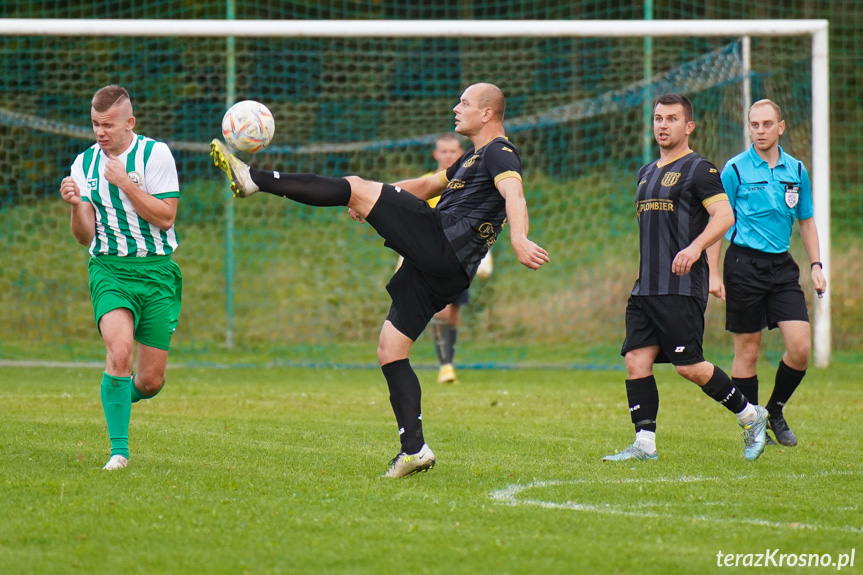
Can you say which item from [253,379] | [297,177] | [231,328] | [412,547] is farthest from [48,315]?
[412,547]

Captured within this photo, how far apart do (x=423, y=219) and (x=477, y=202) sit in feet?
1.09

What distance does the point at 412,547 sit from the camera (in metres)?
3.78

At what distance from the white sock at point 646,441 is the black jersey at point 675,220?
831mm

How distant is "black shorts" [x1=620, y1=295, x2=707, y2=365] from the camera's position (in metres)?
5.86

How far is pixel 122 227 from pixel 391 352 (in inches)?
63.2

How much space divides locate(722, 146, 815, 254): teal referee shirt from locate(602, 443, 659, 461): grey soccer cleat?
68.5 inches

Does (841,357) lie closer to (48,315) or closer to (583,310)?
(583,310)

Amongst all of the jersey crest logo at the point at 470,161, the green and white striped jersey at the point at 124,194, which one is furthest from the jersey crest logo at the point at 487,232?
the green and white striped jersey at the point at 124,194

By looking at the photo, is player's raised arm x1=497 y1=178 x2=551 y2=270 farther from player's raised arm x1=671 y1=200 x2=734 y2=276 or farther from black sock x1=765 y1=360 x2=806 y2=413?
black sock x1=765 y1=360 x2=806 y2=413

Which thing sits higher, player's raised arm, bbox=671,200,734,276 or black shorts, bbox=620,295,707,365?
player's raised arm, bbox=671,200,734,276

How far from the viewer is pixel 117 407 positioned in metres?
5.41

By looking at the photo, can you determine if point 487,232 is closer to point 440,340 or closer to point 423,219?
point 423,219

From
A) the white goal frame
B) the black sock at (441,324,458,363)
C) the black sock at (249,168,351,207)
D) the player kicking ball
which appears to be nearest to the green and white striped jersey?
the player kicking ball

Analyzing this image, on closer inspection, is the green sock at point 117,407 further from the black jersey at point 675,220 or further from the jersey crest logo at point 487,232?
the black jersey at point 675,220
